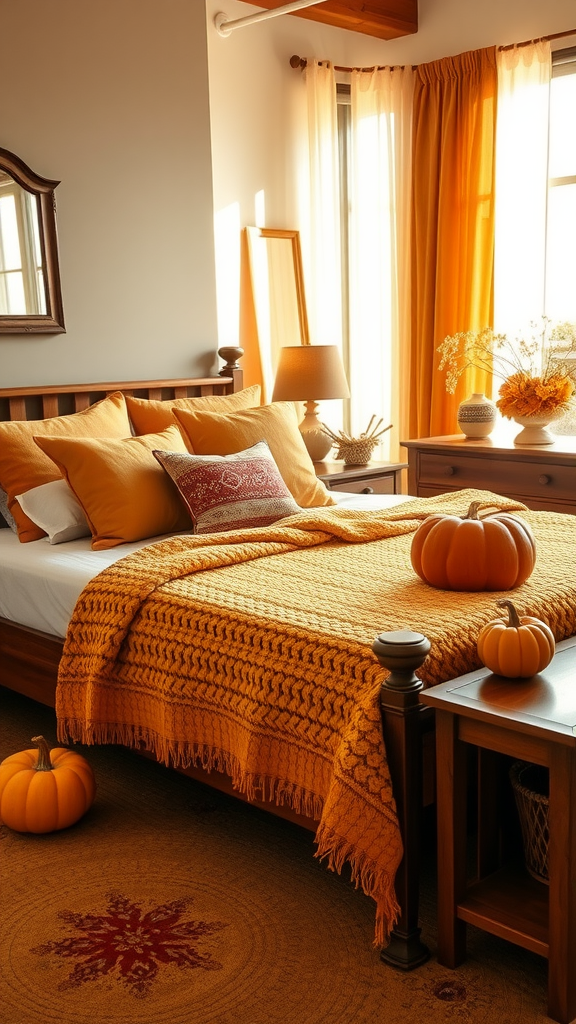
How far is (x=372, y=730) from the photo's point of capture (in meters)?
1.77

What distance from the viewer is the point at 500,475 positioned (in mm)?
4008

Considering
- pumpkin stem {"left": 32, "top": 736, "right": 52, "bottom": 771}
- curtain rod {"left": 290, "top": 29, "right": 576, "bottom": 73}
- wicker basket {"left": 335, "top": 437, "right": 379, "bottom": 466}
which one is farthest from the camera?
curtain rod {"left": 290, "top": 29, "right": 576, "bottom": 73}

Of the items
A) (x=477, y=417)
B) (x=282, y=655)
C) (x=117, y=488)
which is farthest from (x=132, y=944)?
(x=477, y=417)

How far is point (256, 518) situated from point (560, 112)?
274cm

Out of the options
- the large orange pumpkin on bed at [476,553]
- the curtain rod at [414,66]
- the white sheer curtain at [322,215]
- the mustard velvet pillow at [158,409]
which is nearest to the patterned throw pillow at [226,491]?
the mustard velvet pillow at [158,409]

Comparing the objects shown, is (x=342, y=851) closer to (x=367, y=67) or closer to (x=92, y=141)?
(x=92, y=141)

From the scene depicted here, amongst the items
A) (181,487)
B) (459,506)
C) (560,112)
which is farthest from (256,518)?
(560,112)

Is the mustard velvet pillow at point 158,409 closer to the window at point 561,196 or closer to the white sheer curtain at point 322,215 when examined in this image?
the white sheer curtain at point 322,215

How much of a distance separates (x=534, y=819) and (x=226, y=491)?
152cm

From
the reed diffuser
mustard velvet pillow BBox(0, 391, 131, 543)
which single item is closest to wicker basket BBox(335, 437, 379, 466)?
the reed diffuser

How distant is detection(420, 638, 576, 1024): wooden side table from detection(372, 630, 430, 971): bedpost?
40mm

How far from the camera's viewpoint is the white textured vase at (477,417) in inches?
167

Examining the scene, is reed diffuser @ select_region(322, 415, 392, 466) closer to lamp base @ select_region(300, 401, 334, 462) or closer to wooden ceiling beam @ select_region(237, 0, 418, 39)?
lamp base @ select_region(300, 401, 334, 462)

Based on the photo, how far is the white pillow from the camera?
3.07 m
